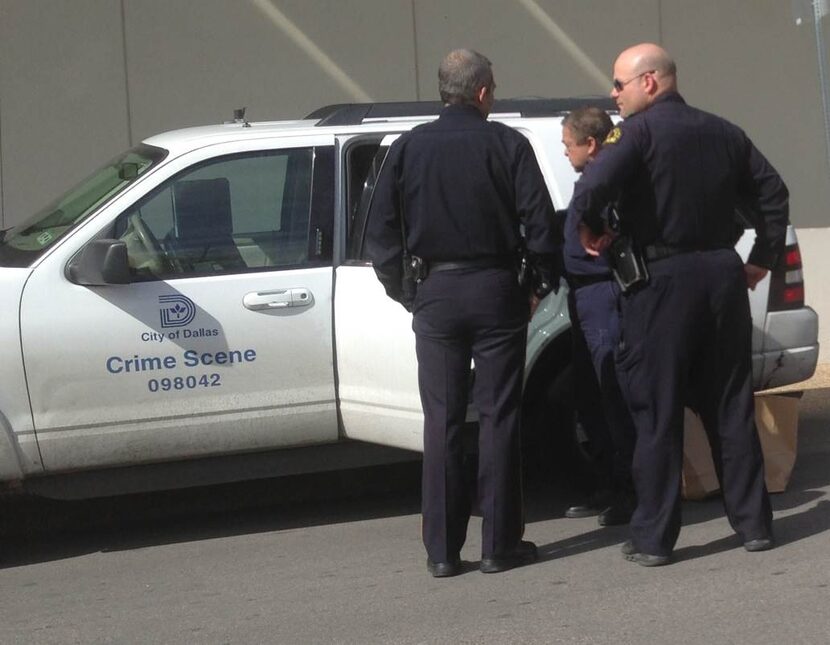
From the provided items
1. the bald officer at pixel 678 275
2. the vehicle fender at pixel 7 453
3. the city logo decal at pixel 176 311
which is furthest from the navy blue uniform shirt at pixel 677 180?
the vehicle fender at pixel 7 453

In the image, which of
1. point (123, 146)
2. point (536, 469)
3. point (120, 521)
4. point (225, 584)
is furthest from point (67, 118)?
point (225, 584)

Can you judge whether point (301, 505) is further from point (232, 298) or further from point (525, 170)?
point (525, 170)

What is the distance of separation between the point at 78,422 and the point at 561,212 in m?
2.19

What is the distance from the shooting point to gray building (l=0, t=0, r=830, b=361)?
9.86 metres

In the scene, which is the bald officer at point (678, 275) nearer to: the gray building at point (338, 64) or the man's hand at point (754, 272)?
the man's hand at point (754, 272)

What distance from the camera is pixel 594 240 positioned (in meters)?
5.33

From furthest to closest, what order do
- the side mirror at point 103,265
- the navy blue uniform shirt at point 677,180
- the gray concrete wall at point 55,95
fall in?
the gray concrete wall at point 55,95 < the side mirror at point 103,265 < the navy blue uniform shirt at point 677,180

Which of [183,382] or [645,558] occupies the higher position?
[183,382]

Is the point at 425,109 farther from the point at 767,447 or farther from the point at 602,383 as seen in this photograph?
the point at 767,447

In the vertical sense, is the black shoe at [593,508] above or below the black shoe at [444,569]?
below

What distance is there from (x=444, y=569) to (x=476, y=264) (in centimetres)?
119

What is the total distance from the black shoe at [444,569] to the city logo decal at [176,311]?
1.43 metres

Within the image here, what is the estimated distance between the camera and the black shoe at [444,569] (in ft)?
17.6

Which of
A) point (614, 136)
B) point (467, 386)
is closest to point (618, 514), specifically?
point (467, 386)
